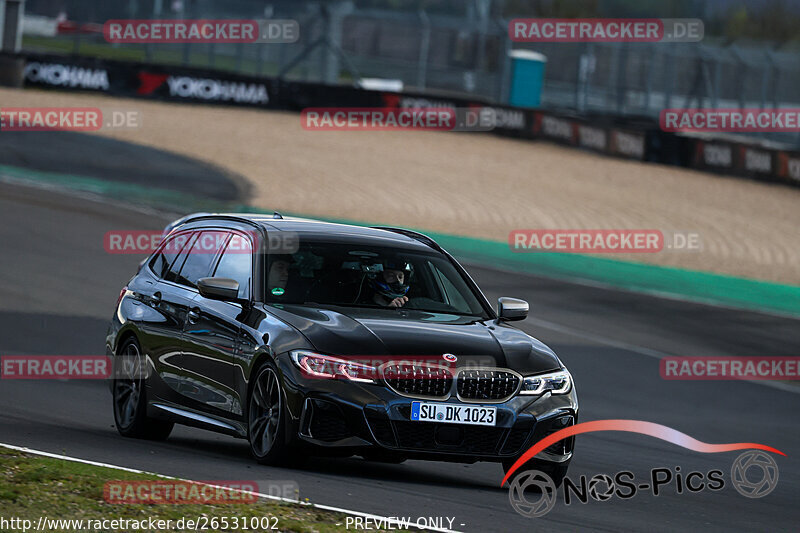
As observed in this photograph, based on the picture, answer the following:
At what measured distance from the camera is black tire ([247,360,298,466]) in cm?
771

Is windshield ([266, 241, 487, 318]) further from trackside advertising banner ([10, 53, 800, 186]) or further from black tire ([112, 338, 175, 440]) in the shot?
trackside advertising banner ([10, 53, 800, 186])

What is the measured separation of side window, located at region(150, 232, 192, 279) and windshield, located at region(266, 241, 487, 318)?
129 centimetres

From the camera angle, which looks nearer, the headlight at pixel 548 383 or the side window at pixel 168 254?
the headlight at pixel 548 383

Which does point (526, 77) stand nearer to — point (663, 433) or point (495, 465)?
point (663, 433)

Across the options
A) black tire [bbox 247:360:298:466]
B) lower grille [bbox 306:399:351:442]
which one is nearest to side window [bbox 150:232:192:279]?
black tire [bbox 247:360:298:466]

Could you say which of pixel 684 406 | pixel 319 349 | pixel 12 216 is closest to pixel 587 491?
pixel 319 349

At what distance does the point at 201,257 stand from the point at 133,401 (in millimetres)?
1114

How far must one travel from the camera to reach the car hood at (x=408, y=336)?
7.71 metres

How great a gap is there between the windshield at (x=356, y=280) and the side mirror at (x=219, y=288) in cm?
23

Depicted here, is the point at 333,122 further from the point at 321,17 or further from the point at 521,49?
the point at 521,49

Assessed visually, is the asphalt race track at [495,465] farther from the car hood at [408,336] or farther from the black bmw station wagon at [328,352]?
the car hood at [408,336]

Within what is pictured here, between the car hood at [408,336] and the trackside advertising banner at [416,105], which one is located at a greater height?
the car hood at [408,336]

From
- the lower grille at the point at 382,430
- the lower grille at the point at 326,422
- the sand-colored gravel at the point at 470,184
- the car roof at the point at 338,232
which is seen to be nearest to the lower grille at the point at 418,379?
the lower grille at the point at 382,430

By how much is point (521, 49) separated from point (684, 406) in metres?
38.6
